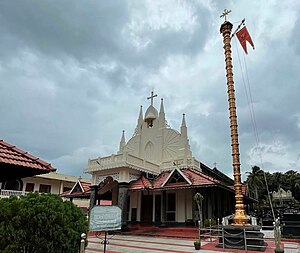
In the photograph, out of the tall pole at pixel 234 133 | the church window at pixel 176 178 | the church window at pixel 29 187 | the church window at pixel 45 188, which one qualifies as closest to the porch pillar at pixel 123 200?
the church window at pixel 176 178

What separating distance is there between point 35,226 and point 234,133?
30.6ft

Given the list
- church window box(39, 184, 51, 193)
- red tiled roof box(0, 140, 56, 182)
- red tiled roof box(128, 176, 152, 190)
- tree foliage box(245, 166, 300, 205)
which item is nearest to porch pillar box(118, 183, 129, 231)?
red tiled roof box(128, 176, 152, 190)

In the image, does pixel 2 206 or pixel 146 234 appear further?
pixel 146 234

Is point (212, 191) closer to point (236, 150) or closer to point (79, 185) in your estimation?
point (236, 150)

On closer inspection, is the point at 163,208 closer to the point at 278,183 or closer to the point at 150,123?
the point at 150,123

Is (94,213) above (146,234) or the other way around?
above

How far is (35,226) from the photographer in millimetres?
5234

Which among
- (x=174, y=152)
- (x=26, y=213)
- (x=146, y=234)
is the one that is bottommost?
(x=146, y=234)

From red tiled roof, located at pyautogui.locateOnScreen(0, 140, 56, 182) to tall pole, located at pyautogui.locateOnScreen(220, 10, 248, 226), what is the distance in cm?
842

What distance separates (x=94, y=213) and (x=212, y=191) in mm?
14058

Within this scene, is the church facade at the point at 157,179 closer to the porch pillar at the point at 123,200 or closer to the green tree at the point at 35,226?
the porch pillar at the point at 123,200

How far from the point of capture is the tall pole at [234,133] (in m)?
10.9

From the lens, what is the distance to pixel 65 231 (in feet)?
17.9

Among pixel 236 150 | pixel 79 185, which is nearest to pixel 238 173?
pixel 236 150
